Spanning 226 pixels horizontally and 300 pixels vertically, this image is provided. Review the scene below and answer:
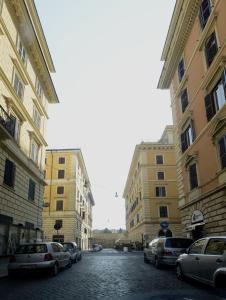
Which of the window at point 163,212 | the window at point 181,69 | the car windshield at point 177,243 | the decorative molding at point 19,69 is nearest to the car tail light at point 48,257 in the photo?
the car windshield at point 177,243

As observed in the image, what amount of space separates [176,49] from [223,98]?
9375 millimetres

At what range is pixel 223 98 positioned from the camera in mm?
16297

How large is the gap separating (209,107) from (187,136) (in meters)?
4.75

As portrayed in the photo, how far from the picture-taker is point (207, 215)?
58.1 ft

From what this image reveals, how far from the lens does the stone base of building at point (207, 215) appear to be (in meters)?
15.8

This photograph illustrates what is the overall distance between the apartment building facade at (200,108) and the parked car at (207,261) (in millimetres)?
6205

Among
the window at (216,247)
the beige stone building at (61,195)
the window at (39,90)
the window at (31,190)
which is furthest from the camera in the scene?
the beige stone building at (61,195)

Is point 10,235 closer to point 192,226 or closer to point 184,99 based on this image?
point 192,226

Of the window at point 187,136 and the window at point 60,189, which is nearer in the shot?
the window at point 187,136

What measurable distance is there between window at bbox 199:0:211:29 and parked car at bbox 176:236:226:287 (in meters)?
14.5

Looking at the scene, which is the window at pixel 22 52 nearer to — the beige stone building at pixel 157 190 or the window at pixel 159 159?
the beige stone building at pixel 157 190

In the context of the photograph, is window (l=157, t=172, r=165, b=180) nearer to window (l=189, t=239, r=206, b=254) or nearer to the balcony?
the balcony

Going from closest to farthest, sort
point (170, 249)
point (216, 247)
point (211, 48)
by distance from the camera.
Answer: point (216, 247) → point (170, 249) → point (211, 48)

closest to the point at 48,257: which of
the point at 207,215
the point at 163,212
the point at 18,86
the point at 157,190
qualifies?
the point at 207,215
